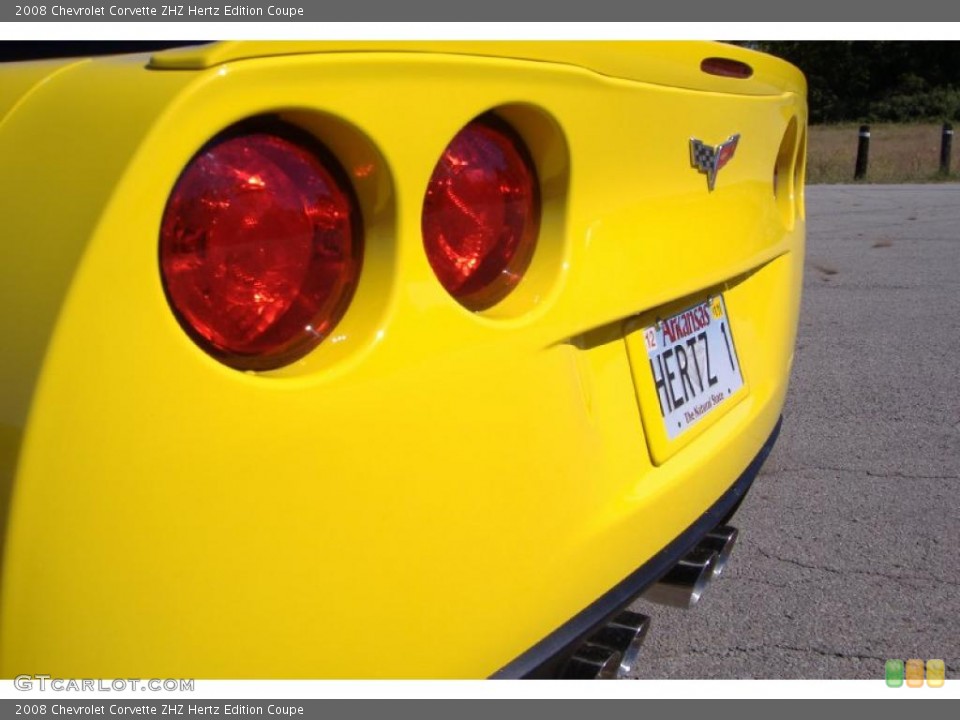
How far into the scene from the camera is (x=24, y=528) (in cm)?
110

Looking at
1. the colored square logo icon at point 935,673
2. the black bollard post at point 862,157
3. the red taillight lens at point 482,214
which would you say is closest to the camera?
the red taillight lens at point 482,214

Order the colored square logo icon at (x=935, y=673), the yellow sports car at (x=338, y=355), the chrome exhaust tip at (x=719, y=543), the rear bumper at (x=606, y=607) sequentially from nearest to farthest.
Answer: the yellow sports car at (x=338, y=355) < the rear bumper at (x=606, y=607) < the chrome exhaust tip at (x=719, y=543) < the colored square logo icon at (x=935, y=673)

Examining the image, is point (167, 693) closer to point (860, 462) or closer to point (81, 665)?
point (81, 665)

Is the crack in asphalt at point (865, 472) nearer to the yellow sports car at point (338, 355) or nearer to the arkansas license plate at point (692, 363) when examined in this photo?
the arkansas license plate at point (692, 363)

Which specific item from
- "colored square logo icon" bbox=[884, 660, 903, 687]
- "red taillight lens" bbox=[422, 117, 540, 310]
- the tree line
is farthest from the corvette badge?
the tree line

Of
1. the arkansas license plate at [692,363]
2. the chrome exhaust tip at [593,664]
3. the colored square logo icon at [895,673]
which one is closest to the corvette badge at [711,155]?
the arkansas license plate at [692,363]

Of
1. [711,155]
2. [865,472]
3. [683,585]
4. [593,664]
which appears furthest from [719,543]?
[865,472]

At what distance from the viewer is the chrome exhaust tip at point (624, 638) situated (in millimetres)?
1930

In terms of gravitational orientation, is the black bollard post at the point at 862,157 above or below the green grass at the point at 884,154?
above

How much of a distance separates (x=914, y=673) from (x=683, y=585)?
0.70 meters

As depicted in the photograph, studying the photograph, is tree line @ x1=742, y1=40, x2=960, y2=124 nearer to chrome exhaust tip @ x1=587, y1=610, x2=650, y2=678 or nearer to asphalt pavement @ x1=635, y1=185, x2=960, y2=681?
asphalt pavement @ x1=635, y1=185, x2=960, y2=681

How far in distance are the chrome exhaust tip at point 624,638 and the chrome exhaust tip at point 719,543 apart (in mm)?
325

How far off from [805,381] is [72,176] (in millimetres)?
4131

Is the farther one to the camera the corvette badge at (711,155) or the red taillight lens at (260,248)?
the corvette badge at (711,155)
